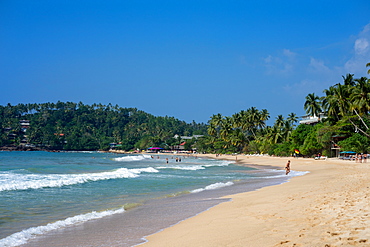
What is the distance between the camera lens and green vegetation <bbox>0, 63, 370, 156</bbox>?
49438mm

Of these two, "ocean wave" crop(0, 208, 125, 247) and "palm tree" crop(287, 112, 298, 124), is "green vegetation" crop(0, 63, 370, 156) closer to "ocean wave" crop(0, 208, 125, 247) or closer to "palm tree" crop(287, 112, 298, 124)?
"palm tree" crop(287, 112, 298, 124)

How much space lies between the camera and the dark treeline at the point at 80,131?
6053 inches

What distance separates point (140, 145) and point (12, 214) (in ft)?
437

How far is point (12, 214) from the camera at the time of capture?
1154 cm

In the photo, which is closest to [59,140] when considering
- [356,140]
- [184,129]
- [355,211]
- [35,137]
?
[35,137]

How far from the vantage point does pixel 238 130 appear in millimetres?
98625

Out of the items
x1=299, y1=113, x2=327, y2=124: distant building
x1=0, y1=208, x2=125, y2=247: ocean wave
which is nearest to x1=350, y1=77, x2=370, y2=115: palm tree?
x1=299, y1=113, x2=327, y2=124: distant building

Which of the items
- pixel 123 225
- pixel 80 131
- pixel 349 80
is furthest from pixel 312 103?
pixel 80 131

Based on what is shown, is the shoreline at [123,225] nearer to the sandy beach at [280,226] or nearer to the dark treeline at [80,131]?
the sandy beach at [280,226]

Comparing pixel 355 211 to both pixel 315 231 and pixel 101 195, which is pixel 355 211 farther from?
pixel 101 195

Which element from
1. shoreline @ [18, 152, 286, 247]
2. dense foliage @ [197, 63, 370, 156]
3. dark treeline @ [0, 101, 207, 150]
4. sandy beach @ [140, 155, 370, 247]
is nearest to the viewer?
sandy beach @ [140, 155, 370, 247]

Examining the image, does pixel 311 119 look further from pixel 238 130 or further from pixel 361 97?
pixel 361 97

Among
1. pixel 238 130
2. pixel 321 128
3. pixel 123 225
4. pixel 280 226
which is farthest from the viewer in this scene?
pixel 238 130

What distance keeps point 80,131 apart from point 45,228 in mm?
170036
